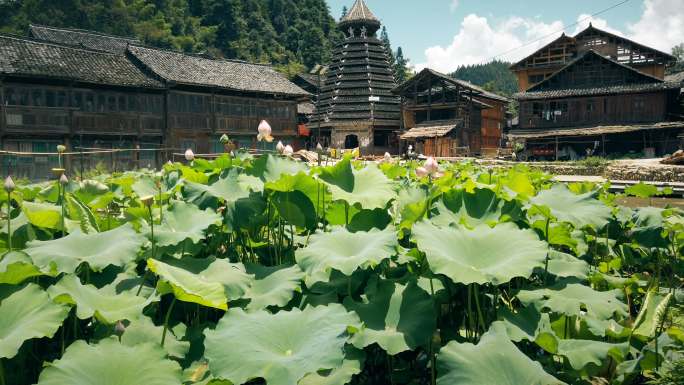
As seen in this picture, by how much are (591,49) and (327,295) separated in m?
33.2

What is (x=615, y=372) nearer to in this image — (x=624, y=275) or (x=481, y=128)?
(x=624, y=275)

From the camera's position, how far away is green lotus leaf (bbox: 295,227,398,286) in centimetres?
196

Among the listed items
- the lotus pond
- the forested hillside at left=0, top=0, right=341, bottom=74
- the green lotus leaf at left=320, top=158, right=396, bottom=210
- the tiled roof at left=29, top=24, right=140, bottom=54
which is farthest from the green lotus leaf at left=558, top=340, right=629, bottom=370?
the forested hillside at left=0, top=0, right=341, bottom=74

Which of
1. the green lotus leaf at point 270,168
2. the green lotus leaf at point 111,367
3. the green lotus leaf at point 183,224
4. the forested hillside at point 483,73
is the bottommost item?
the green lotus leaf at point 111,367

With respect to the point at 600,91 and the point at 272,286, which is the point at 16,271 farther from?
the point at 600,91

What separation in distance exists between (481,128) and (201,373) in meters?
29.6

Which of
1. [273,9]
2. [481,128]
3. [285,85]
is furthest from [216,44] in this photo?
[481,128]

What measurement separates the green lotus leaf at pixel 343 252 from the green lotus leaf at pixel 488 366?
1.53 ft

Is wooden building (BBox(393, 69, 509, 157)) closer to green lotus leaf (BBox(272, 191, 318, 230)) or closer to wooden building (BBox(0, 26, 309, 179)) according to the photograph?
wooden building (BBox(0, 26, 309, 179))

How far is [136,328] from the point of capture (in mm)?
1906

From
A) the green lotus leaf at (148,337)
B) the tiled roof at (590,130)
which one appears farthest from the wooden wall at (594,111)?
the green lotus leaf at (148,337)

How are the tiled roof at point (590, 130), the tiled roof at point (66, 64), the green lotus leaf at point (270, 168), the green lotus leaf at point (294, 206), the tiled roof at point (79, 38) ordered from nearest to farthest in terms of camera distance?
the green lotus leaf at point (294, 206)
the green lotus leaf at point (270, 168)
the tiled roof at point (66, 64)
the tiled roof at point (590, 130)
the tiled roof at point (79, 38)

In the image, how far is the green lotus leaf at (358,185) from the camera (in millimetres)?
2617

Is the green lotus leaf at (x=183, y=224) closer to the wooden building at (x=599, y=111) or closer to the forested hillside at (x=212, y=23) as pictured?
the wooden building at (x=599, y=111)
